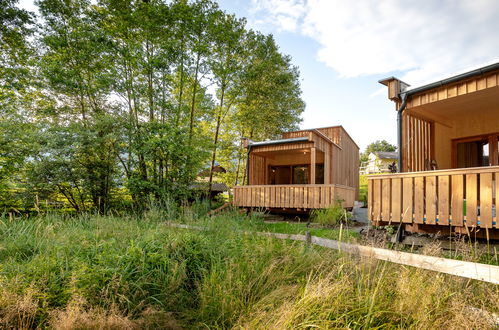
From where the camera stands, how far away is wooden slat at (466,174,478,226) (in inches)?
173

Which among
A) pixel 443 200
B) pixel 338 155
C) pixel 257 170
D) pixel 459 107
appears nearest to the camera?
pixel 443 200

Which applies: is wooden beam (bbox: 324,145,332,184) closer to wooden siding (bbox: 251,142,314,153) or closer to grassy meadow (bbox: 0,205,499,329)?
wooden siding (bbox: 251,142,314,153)

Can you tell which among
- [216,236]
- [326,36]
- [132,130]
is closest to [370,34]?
[326,36]

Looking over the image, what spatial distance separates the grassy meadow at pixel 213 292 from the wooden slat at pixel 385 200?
8.41ft

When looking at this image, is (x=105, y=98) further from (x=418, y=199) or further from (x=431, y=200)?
(x=431, y=200)

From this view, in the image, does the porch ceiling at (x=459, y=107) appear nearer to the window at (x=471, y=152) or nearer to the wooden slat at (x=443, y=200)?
the window at (x=471, y=152)

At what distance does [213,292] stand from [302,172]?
12.8 metres

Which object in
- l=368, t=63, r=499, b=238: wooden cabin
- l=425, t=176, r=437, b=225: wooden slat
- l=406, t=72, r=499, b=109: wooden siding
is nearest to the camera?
l=368, t=63, r=499, b=238: wooden cabin

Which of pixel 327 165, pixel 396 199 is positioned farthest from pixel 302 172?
pixel 396 199

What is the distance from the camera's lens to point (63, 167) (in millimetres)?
9164

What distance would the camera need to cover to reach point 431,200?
16.2 ft

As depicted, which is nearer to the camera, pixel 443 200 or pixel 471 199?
pixel 471 199

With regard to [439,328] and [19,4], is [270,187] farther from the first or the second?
[19,4]

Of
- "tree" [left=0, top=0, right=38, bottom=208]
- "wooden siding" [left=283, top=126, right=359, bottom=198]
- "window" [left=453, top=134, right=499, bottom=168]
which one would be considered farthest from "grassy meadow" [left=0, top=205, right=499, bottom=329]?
"wooden siding" [left=283, top=126, right=359, bottom=198]
